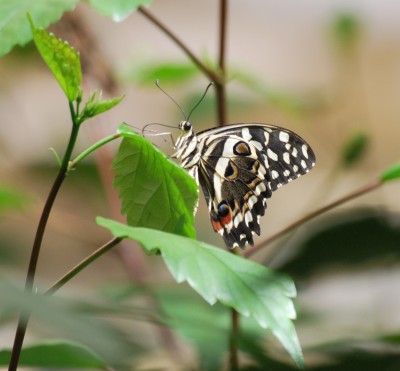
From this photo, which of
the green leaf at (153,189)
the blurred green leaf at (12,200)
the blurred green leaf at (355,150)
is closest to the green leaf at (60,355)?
the green leaf at (153,189)

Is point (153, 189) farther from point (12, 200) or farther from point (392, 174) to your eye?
point (12, 200)

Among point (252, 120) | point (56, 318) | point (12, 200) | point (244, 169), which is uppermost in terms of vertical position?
point (252, 120)

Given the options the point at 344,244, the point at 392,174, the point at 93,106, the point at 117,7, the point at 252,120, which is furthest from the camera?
the point at 252,120

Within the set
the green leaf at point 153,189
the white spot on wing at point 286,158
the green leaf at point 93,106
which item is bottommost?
the green leaf at point 153,189

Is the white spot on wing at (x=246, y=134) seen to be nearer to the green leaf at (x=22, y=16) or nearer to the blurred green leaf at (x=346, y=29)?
the green leaf at (x=22, y=16)

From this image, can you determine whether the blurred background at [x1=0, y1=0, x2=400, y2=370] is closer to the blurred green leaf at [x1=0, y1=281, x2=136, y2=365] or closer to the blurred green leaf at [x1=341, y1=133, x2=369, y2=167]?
the blurred green leaf at [x1=341, y1=133, x2=369, y2=167]

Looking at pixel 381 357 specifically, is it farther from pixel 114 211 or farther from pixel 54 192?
pixel 114 211

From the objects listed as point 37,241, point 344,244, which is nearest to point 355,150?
point 344,244
